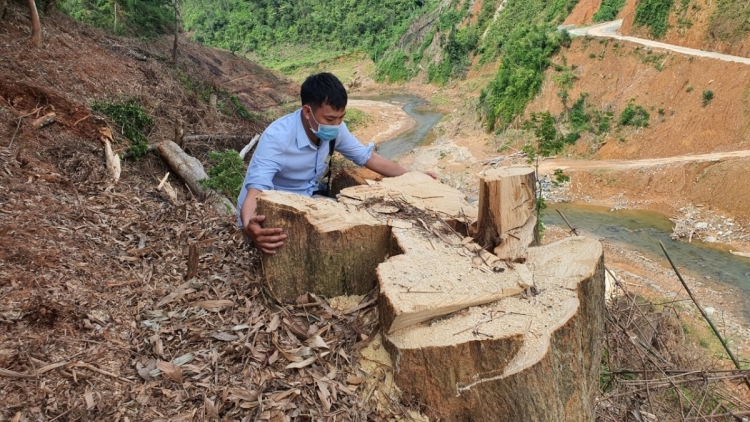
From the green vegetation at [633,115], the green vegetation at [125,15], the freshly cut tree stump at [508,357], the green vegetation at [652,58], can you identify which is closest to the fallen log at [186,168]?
the freshly cut tree stump at [508,357]

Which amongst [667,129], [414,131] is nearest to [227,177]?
[667,129]

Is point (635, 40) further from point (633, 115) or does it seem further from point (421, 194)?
point (421, 194)

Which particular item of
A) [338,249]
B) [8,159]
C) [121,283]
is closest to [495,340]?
[338,249]

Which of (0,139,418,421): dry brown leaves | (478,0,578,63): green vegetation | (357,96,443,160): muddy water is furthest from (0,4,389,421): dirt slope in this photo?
(478,0,578,63): green vegetation

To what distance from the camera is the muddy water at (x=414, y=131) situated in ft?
76.8

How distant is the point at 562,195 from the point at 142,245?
15548 mm

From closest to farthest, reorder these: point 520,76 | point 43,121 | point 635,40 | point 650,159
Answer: point 43,121 < point 650,159 < point 635,40 < point 520,76

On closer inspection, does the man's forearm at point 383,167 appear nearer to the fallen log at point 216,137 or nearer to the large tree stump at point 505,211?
the large tree stump at point 505,211

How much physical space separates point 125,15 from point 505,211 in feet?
64.2

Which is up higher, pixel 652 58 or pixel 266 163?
pixel 652 58

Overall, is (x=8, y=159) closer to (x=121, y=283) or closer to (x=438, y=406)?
(x=121, y=283)

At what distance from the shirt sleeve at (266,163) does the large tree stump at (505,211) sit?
1.34 m

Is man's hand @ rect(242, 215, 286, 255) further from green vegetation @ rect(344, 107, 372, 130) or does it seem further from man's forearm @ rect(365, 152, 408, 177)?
green vegetation @ rect(344, 107, 372, 130)

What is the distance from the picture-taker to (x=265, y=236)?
2.70 metres
